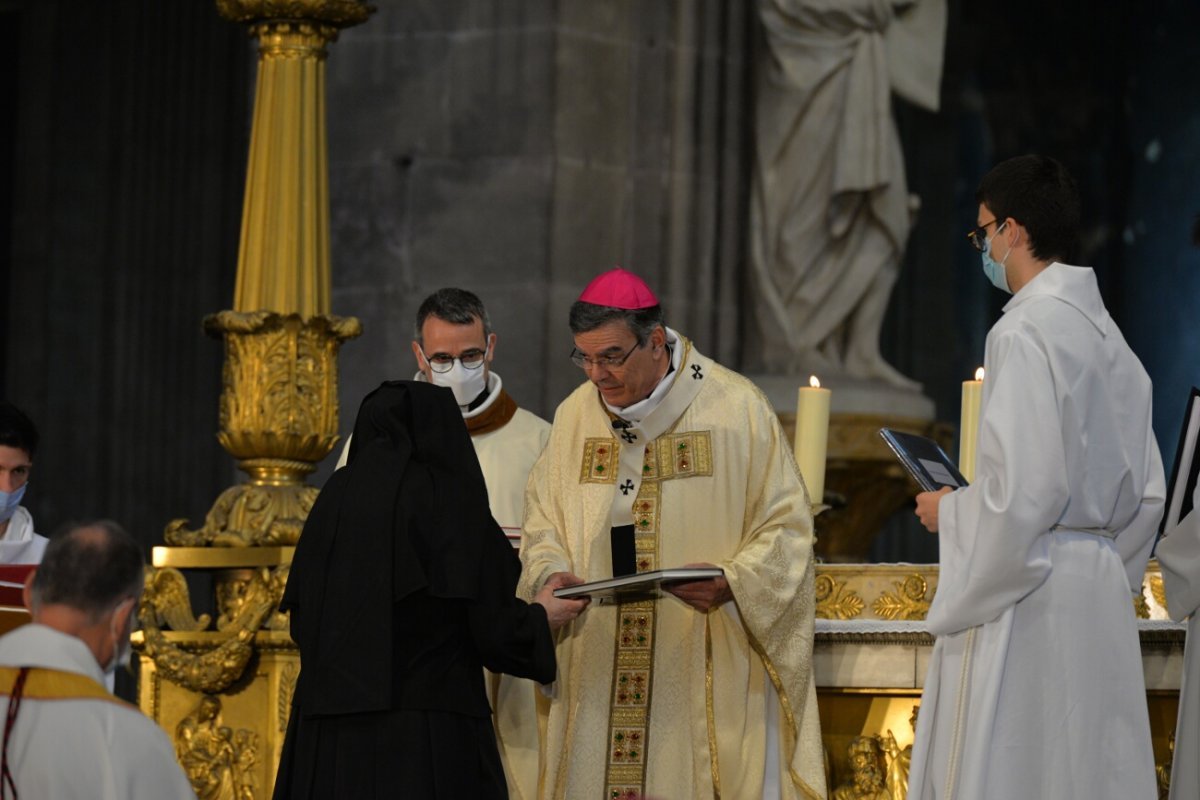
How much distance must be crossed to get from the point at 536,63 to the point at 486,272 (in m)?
0.84

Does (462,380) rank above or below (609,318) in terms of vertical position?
below

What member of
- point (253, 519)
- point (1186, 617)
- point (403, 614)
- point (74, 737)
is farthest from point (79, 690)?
point (253, 519)

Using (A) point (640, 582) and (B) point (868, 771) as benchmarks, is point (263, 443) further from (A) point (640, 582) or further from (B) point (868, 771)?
(B) point (868, 771)

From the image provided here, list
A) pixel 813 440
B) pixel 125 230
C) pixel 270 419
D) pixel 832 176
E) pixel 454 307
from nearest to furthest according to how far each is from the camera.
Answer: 1. pixel 813 440
2. pixel 454 307
3. pixel 270 419
4. pixel 832 176
5. pixel 125 230

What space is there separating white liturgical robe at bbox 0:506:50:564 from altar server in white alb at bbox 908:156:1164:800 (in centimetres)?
282

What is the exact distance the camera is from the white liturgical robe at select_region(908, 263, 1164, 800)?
4.93 m

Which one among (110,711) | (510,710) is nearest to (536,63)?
(510,710)

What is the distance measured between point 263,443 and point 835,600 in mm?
1727

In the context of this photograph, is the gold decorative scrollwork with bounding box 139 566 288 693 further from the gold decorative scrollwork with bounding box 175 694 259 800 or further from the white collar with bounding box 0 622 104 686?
the white collar with bounding box 0 622 104 686

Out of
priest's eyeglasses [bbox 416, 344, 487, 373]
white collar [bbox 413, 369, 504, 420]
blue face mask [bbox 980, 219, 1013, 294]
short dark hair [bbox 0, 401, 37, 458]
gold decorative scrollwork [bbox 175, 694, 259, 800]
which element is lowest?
gold decorative scrollwork [bbox 175, 694, 259, 800]

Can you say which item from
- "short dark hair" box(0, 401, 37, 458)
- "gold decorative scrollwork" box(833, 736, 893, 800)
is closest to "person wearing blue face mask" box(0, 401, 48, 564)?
"short dark hair" box(0, 401, 37, 458)

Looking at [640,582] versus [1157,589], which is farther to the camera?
[1157,589]

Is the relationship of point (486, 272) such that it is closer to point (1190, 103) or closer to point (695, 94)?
point (695, 94)

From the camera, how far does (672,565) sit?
584cm
